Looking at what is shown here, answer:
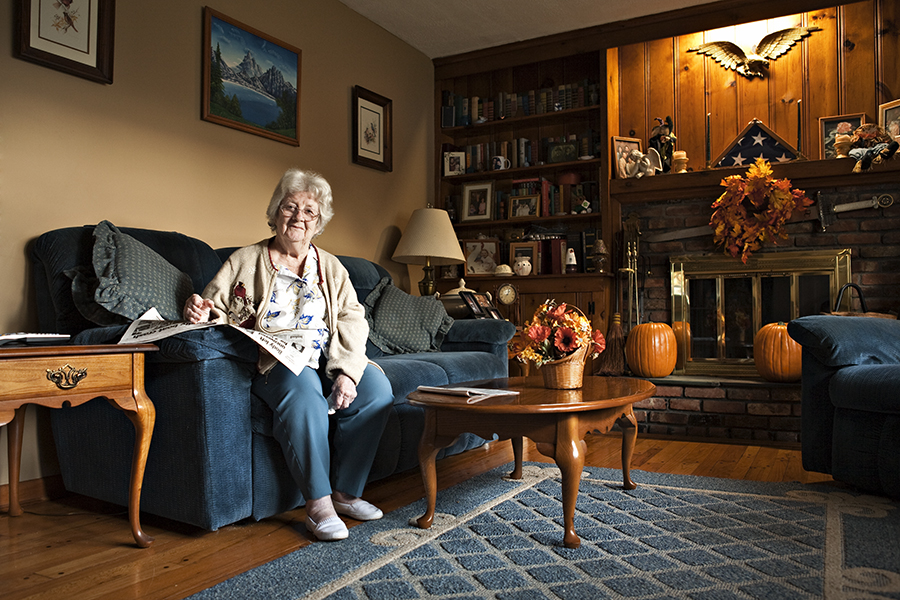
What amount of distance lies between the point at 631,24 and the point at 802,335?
8.74 ft

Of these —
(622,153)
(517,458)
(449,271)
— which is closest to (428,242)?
(449,271)

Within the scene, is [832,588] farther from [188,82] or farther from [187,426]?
[188,82]

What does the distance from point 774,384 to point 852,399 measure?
1.31 m

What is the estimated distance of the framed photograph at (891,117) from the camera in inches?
143

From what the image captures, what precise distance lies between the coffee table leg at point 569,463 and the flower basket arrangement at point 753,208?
2674 millimetres

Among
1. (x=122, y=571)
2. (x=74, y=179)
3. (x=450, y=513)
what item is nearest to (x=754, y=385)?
(x=450, y=513)

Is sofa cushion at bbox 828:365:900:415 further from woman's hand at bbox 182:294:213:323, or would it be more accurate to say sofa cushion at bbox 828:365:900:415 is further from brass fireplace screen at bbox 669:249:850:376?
woman's hand at bbox 182:294:213:323

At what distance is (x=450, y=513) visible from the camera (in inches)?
79.7

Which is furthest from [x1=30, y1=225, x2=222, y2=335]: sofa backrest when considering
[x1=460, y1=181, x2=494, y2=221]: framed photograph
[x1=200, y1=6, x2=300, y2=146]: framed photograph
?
[x1=460, y1=181, x2=494, y2=221]: framed photograph

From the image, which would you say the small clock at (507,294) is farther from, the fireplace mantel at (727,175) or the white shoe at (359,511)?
the white shoe at (359,511)

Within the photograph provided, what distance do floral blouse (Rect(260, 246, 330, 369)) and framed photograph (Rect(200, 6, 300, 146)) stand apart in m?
1.27

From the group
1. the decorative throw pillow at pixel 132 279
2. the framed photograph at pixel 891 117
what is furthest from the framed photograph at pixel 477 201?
the decorative throw pillow at pixel 132 279

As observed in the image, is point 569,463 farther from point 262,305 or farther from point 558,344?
point 262,305

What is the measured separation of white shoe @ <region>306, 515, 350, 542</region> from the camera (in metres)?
1.79
